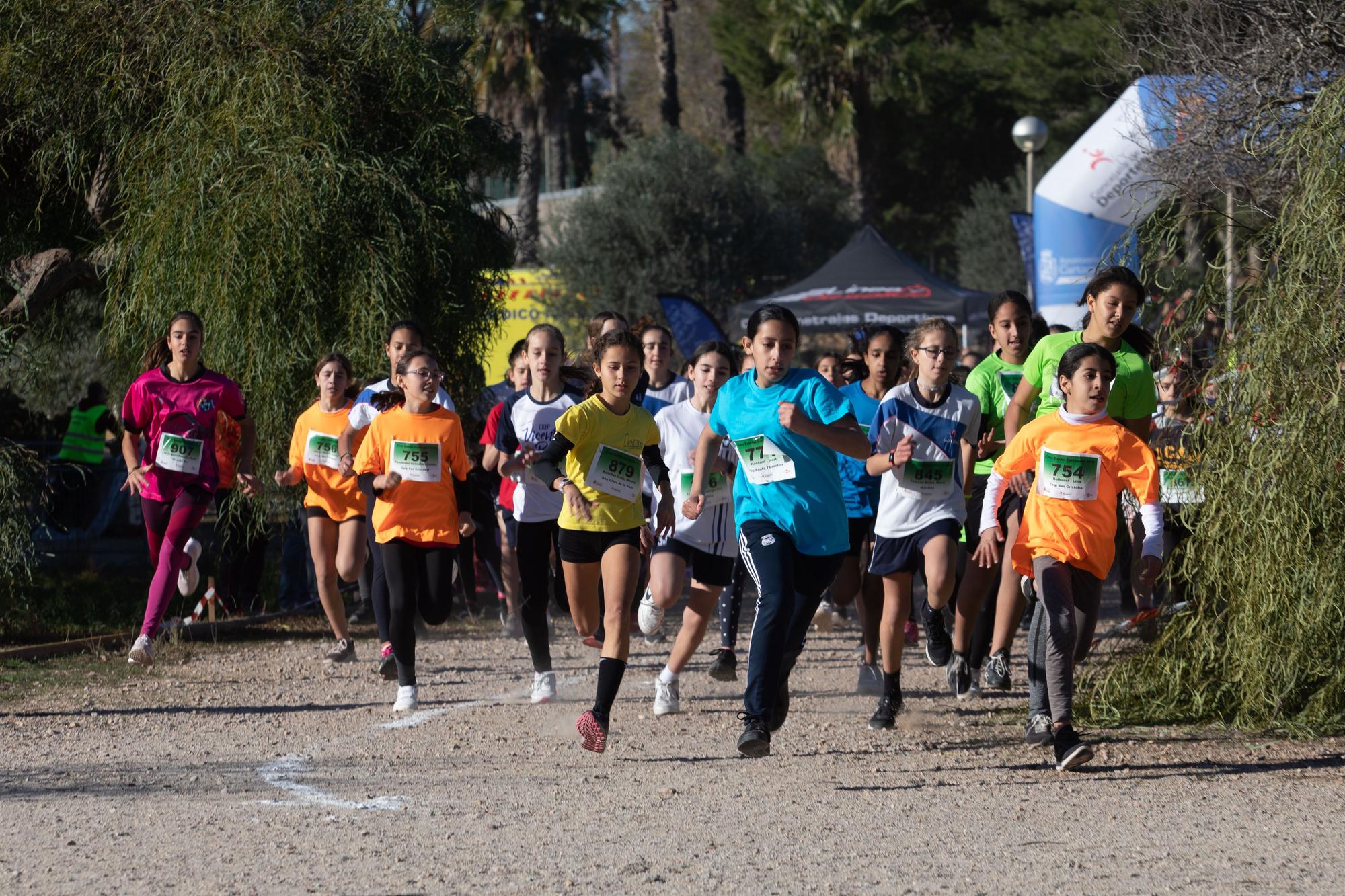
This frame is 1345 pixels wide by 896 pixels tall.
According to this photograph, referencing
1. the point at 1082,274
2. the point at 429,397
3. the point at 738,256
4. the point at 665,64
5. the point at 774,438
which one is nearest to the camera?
the point at 774,438

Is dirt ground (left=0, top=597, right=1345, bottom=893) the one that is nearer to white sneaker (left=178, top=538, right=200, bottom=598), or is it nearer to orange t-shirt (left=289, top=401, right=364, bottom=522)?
white sneaker (left=178, top=538, right=200, bottom=598)

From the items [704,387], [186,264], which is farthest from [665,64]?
[704,387]

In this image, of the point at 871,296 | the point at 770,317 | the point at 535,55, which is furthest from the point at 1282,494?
the point at 535,55

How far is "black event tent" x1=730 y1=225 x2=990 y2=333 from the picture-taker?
19.6 metres

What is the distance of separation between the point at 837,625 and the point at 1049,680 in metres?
4.92

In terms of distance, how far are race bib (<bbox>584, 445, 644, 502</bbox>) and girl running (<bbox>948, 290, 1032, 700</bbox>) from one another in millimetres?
1605

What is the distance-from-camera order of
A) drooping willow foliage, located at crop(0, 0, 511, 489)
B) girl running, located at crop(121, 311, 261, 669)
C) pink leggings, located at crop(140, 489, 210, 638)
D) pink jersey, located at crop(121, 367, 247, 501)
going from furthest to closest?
drooping willow foliage, located at crop(0, 0, 511, 489), pink jersey, located at crop(121, 367, 247, 501), girl running, located at crop(121, 311, 261, 669), pink leggings, located at crop(140, 489, 210, 638)

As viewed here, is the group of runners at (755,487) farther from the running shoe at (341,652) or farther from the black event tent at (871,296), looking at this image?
the black event tent at (871,296)

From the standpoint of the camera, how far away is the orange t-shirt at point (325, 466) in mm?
8680

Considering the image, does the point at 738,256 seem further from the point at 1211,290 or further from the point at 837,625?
the point at 1211,290

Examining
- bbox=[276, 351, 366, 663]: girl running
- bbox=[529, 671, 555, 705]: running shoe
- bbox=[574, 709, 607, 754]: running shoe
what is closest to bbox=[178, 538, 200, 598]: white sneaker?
bbox=[276, 351, 366, 663]: girl running

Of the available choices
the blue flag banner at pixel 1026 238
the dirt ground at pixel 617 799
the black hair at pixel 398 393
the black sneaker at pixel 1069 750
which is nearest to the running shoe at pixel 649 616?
the dirt ground at pixel 617 799

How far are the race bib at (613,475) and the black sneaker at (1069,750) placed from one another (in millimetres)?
2010

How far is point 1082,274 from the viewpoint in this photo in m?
15.5
